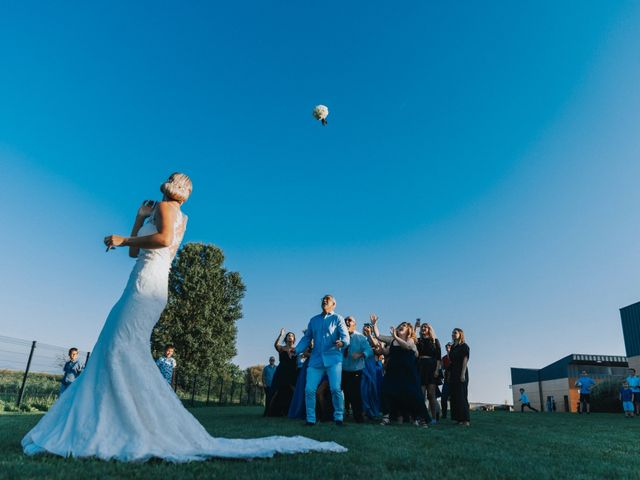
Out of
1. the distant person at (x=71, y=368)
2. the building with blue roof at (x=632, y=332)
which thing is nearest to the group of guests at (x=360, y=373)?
the distant person at (x=71, y=368)

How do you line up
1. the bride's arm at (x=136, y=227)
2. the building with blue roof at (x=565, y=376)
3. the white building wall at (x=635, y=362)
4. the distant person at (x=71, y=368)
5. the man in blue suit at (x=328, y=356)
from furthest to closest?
the building with blue roof at (x=565, y=376)
the white building wall at (x=635, y=362)
the distant person at (x=71, y=368)
the man in blue suit at (x=328, y=356)
the bride's arm at (x=136, y=227)

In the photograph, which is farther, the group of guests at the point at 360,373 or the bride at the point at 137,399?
the group of guests at the point at 360,373

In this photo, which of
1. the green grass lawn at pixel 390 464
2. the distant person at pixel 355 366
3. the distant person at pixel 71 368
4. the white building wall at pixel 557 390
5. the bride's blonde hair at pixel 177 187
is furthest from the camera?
the white building wall at pixel 557 390

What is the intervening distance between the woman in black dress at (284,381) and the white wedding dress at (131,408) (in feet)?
22.1

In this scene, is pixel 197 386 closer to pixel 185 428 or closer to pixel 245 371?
pixel 245 371

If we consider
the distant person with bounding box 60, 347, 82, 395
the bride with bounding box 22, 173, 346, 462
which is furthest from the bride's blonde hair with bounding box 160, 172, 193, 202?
the distant person with bounding box 60, 347, 82, 395

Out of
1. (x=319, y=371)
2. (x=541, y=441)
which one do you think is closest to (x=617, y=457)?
(x=541, y=441)

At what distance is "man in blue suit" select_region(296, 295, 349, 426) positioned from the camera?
7.47 meters

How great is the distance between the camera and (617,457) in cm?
471

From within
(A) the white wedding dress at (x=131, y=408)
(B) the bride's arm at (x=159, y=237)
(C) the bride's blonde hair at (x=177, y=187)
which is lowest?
(A) the white wedding dress at (x=131, y=408)

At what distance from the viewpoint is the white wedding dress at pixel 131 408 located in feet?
10.8

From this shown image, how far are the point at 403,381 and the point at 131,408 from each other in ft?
21.4

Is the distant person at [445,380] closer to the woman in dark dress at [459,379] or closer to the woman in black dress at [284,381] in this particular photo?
the woman in dark dress at [459,379]

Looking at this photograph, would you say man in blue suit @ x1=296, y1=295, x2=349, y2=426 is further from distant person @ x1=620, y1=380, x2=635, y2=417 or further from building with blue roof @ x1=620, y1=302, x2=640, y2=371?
building with blue roof @ x1=620, y1=302, x2=640, y2=371
